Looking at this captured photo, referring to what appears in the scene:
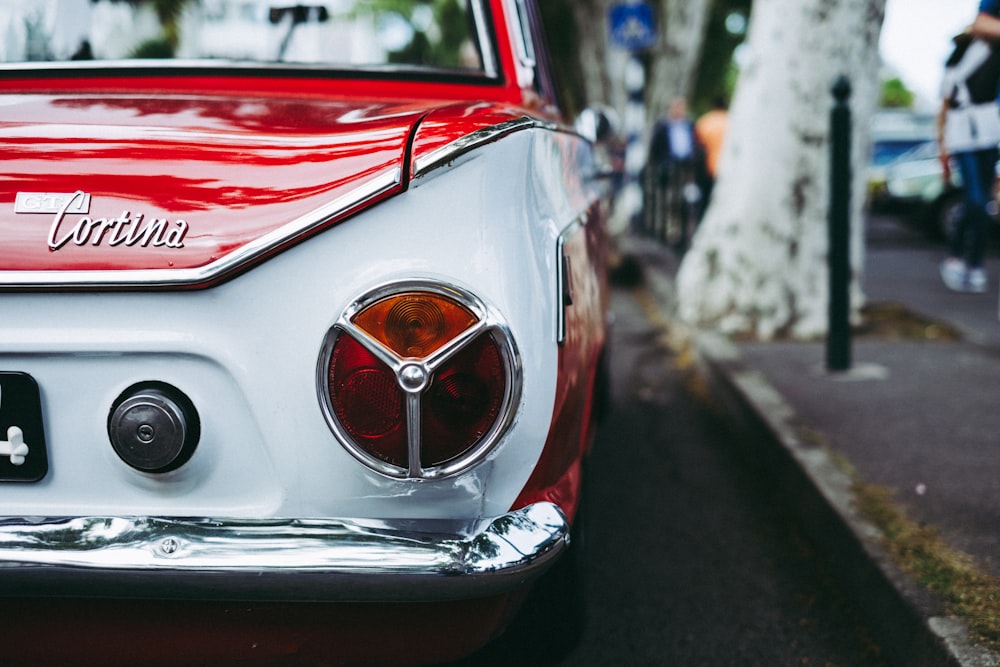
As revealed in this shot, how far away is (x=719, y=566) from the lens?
301 centimetres

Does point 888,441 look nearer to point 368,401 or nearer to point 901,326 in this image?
point 368,401

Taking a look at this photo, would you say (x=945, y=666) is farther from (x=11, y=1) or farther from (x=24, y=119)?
(x=11, y=1)

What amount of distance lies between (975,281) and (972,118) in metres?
3.14

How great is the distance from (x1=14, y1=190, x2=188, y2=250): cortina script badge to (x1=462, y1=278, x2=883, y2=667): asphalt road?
1.02 m

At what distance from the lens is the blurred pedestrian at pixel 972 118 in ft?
17.8

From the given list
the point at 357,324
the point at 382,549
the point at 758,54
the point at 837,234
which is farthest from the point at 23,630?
the point at 758,54

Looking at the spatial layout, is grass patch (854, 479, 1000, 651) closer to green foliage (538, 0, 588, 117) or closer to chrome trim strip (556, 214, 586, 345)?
chrome trim strip (556, 214, 586, 345)

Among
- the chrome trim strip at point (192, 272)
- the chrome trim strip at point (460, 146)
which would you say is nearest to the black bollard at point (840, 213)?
the chrome trim strip at point (460, 146)

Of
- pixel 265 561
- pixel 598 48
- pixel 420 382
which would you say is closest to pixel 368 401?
pixel 420 382

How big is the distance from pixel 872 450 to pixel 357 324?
2578 mm

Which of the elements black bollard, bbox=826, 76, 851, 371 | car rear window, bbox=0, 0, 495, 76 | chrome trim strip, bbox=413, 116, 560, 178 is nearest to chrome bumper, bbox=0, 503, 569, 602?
chrome trim strip, bbox=413, 116, 560, 178

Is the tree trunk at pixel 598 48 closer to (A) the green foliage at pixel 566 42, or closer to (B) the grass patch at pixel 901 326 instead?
(A) the green foliage at pixel 566 42


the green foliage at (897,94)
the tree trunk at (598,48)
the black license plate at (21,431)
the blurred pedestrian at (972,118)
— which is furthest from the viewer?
the green foliage at (897,94)

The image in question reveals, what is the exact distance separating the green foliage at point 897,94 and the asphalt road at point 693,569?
250 ft
